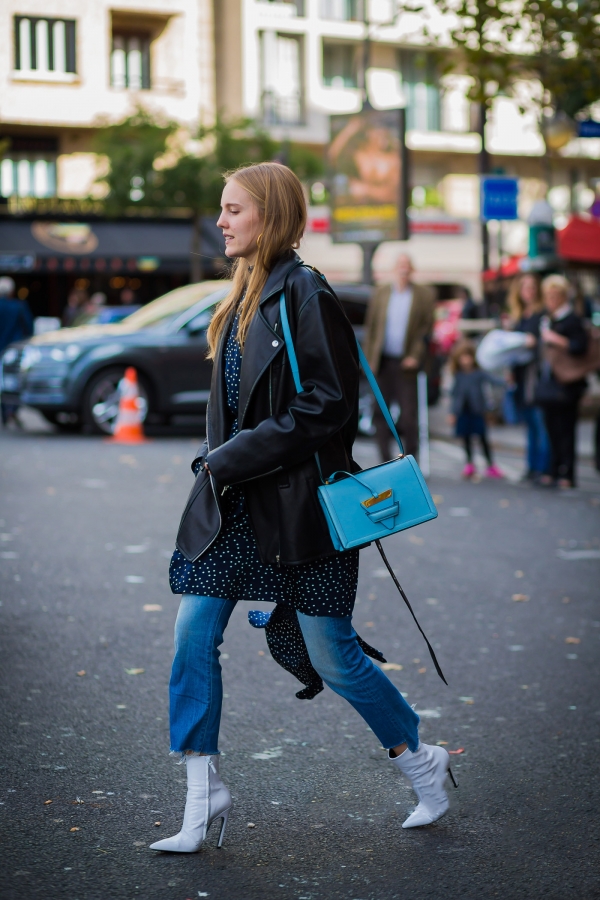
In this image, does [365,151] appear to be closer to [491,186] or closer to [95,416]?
[491,186]

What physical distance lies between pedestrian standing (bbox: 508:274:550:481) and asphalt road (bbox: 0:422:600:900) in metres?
3.45

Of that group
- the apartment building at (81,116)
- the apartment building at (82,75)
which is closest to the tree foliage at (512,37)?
the apartment building at (81,116)

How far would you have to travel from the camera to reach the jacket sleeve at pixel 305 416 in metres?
3.17

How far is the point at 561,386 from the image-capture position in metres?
11.3

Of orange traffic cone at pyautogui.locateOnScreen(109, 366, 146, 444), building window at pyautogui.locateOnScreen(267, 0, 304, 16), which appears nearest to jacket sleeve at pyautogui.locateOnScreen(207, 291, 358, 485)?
orange traffic cone at pyautogui.locateOnScreen(109, 366, 146, 444)

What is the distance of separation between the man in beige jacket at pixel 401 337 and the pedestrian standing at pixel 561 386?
1086 millimetres

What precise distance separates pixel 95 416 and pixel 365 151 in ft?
21.3

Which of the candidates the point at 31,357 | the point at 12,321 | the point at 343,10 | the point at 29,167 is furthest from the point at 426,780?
the point at 343,10

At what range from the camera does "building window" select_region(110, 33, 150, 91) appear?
132 ft

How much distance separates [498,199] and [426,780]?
598 inches

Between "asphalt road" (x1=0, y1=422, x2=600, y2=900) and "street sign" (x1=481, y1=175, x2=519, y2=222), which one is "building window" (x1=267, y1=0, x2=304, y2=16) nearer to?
"street sign" (x1=481, y1=175, x2=519, y2=222)

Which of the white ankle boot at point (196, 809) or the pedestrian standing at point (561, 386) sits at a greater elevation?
the pedestrian standing at point (561, 386)

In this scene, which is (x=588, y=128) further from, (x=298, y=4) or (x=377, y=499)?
(x=298, y=4)

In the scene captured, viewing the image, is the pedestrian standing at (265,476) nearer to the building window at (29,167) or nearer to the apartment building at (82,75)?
the apartment building at (82,75)
